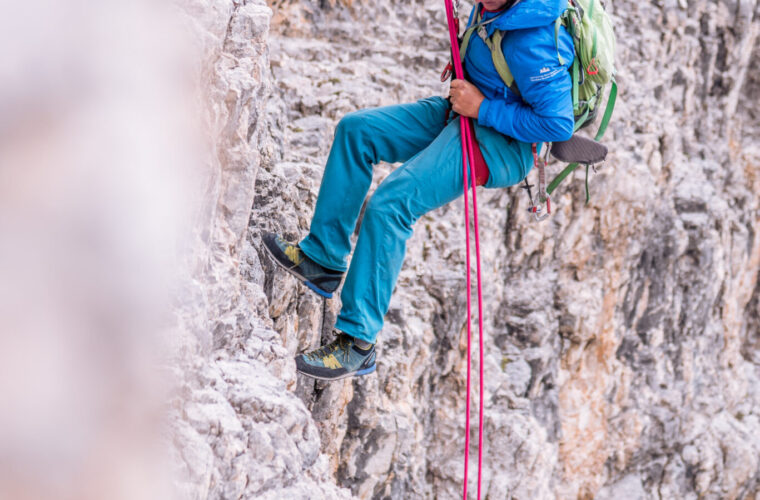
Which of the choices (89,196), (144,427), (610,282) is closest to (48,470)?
(144,427)

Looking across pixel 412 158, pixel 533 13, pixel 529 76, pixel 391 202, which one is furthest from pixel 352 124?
pixel 533 13

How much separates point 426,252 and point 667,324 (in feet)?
18.7

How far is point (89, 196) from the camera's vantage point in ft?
6.77

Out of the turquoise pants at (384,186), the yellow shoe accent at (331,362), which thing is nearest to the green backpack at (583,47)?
the turquoise pants at (384,186)

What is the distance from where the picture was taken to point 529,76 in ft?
12.8

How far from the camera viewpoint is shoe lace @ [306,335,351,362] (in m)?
4.14

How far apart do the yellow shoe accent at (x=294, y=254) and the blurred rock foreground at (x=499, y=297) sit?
320mm

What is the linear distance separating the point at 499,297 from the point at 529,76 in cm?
607

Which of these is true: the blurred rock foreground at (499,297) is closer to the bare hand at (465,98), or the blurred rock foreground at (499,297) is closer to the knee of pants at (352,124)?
the knee of pants at (352,124)

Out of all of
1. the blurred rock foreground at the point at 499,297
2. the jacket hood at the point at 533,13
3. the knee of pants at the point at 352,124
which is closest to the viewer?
the blurred rock foreground at the point at 499,297

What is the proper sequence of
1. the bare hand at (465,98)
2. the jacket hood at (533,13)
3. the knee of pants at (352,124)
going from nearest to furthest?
the jacket hood at (533,13) → the bare hand at (465,98) → the knee of pants at (352,124)

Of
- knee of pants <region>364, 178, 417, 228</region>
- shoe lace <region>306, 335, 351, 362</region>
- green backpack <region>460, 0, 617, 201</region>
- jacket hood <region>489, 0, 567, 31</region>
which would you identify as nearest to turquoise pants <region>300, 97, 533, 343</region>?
knee of pants <region>364, 178, 417, 228</region>

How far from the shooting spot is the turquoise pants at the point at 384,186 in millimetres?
4047

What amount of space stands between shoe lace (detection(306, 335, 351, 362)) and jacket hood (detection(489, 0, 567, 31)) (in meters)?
2.13
